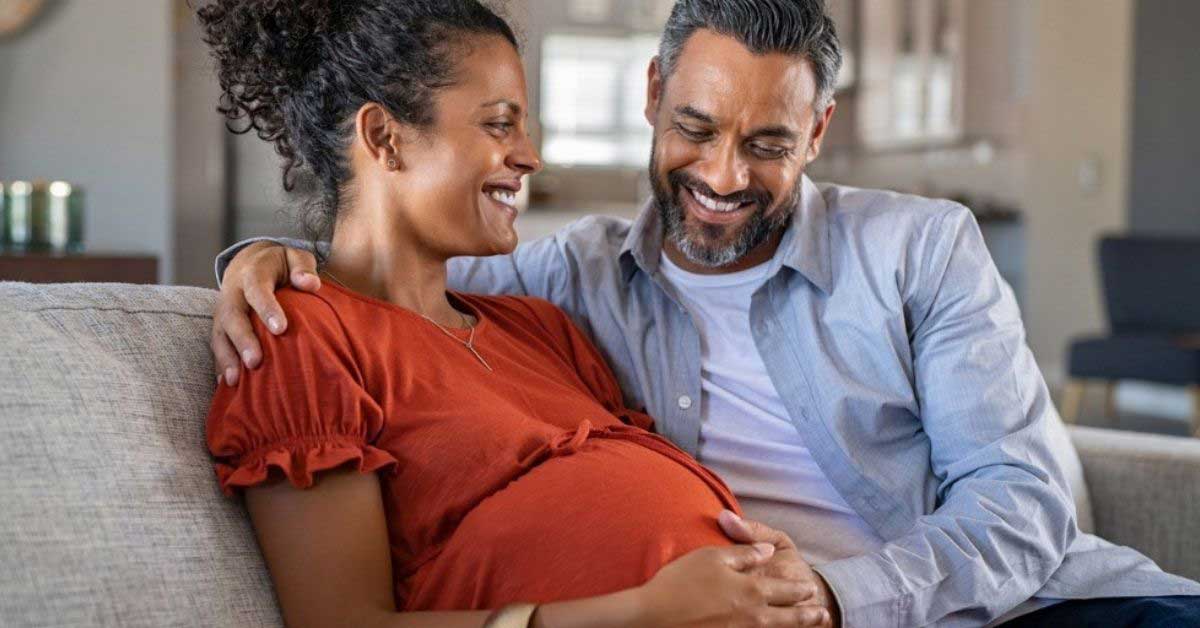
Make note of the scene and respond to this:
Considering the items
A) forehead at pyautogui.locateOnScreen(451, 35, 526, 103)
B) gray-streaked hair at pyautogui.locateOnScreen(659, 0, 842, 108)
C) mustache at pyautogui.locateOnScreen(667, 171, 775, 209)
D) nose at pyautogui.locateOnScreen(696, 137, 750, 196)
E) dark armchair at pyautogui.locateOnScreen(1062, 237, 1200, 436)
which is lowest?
dark armchair at pyautogui.locateOnScreen(1062, 237, 1200, 436)

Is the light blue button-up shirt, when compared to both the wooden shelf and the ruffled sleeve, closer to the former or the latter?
the ruffled sleeve

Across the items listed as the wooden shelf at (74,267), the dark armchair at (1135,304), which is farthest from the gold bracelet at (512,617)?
the dark armchair at (1135,304)

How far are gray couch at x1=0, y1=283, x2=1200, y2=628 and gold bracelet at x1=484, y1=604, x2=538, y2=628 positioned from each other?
22cm

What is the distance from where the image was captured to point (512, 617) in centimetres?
117

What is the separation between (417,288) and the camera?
1521 millimetres

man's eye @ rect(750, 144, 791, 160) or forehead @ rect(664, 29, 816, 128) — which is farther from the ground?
forehead @ rect(664, 29, 816, 128)

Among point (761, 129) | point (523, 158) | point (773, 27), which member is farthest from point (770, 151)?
point (523, 158)

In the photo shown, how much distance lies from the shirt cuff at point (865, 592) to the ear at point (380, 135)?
0.62 meters

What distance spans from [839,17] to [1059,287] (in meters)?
2.05

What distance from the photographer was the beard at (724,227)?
1.79 meters

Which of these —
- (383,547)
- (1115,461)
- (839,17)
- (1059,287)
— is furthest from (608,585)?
(839,17)

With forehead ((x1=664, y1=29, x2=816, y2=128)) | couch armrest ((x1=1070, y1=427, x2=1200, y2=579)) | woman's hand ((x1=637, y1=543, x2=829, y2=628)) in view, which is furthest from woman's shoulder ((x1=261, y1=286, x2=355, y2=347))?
couch armrest ((x1=1070, y1=427, x2=1200, y2=579))

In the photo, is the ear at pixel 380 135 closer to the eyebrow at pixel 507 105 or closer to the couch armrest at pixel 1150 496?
the eyebrow at pixel 507 105

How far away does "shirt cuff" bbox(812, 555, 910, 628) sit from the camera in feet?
4.70
